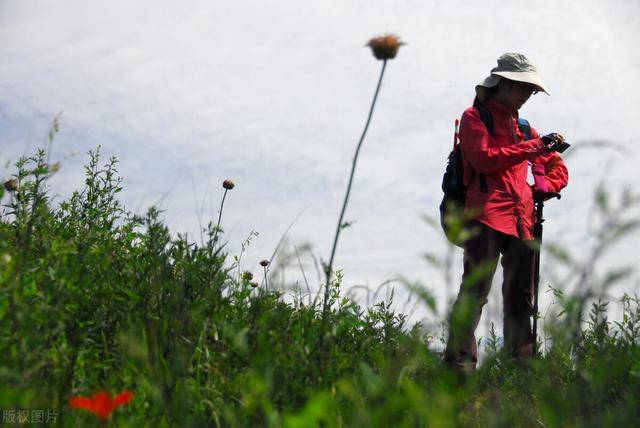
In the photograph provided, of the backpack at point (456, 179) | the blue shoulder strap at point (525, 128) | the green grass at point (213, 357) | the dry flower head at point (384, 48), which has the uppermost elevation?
the blue shoulder strap at point (525, 128)

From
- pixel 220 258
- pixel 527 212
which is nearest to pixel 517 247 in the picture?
pixel 527 212

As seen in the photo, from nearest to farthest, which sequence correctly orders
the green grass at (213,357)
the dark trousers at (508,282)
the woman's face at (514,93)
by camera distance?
1. the green grass at (213,357)
2. the dark trousers at (508,282)
3. the woman's face at (514,93)

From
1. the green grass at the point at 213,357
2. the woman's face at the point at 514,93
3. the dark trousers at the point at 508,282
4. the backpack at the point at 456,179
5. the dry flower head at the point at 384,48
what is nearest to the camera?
the green grass at the point at 213,357

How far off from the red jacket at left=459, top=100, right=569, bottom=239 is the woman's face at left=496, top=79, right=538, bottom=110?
0.05m

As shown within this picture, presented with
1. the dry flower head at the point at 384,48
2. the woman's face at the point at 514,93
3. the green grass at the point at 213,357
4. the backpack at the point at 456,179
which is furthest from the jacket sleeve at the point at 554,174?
the dry flower head at the point at 384,48

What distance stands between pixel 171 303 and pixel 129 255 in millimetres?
920

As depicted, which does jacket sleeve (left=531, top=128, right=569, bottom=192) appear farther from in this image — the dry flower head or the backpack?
the dry flower head

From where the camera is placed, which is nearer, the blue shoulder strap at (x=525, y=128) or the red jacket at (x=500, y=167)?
the red jacket at (x=500, y=167)

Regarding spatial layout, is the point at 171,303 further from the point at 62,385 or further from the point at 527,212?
the point at 527,212

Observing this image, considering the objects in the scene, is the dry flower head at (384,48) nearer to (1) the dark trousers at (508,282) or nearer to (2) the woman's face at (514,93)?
(1) the dark trousers at (508,282)

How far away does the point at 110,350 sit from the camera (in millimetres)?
2854

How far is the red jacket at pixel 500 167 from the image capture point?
14.5 ft

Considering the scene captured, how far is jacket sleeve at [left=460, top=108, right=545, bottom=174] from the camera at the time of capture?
14.5 ft

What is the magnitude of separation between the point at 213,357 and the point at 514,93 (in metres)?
3.05
